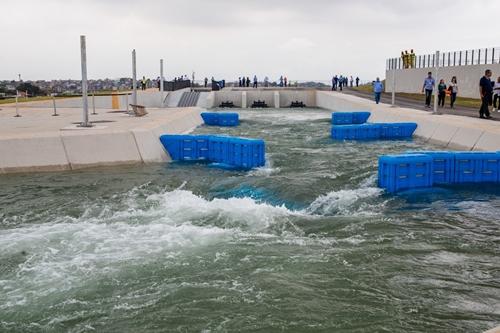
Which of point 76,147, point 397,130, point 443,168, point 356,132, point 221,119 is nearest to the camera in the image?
point 443,168

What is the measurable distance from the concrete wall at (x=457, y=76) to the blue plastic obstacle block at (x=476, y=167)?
24.0 metres

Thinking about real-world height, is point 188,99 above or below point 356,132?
above

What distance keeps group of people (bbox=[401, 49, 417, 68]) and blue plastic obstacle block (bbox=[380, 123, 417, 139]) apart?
31.6 metres

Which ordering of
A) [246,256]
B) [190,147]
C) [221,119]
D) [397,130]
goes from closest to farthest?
[246,256] → [190,147] → [397,130] → [221,119]

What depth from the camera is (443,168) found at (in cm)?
1444

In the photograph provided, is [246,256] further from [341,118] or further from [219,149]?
[341,118]

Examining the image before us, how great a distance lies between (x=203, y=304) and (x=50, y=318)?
1.99 m

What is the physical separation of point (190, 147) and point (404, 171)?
26.3ft

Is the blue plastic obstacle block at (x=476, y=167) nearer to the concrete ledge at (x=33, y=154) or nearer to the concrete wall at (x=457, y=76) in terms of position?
the concrete ledge at (x=33, y=154)

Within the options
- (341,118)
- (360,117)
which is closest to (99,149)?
(341,118)

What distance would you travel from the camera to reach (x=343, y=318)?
6.72 m

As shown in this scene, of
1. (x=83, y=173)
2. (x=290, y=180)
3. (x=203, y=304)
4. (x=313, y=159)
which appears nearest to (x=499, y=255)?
(x=203, y=304)

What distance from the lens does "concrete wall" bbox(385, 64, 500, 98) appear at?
38.3m

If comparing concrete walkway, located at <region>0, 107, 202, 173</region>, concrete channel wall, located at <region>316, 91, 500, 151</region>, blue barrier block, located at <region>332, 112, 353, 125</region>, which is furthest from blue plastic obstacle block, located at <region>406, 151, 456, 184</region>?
blue barrier block, located at <region>332, 112, 353, 125</region>
